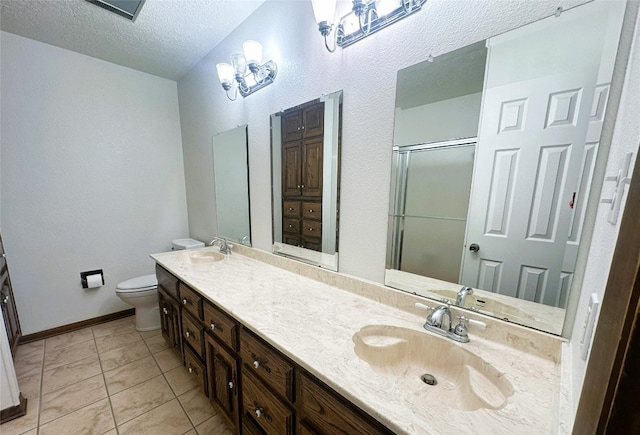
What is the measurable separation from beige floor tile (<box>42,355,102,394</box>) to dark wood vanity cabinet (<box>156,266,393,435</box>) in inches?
29.8

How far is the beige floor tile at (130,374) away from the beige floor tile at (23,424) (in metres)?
0.32

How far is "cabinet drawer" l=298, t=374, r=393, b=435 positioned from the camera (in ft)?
1.95

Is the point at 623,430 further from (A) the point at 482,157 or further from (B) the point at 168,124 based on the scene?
(B) the point at 168,124

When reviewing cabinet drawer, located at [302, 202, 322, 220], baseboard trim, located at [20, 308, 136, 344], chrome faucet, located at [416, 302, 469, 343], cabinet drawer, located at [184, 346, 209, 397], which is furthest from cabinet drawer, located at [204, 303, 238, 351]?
baseboard trim, located at [20, 308, 136, 344]

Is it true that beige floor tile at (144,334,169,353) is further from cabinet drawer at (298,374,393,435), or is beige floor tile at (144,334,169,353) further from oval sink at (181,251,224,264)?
cabinet drawer at (298,374,393,435)

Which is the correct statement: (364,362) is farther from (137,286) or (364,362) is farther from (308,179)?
(137,286)

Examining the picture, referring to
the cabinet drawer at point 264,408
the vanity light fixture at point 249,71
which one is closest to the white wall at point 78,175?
the vanity light fixture at point 249,71

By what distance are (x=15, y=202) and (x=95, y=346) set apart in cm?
136

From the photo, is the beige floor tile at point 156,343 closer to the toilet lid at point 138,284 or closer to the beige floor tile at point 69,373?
the beige floor tile at point 69,373

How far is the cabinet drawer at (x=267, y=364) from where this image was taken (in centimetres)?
79

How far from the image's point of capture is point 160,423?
1.34 metres

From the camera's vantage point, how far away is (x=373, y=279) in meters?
1.15

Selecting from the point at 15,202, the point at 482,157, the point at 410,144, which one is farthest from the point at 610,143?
the point at 15,202

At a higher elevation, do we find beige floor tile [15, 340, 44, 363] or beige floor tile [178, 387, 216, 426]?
beige floor tile [178, 387, 216, 426]
